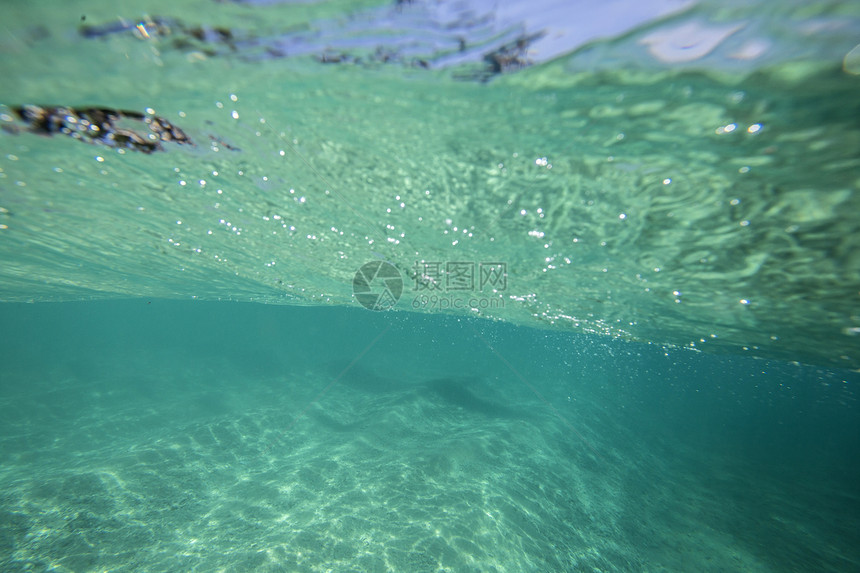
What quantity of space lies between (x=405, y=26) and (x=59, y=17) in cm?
493

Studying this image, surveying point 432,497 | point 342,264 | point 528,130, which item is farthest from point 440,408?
point 528,130

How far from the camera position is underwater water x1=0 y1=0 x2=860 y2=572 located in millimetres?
4512

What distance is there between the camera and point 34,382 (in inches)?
1056

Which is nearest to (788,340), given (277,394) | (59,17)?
(59,17)

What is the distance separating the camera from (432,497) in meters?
11.7

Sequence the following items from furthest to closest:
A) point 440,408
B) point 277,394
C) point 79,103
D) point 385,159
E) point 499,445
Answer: point 277,394 → point 440,408 → point 499,445 → point 385,159 → point 79,103

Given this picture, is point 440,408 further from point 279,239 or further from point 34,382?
point 34,382

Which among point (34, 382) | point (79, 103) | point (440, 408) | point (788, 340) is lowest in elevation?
point (34, 382)

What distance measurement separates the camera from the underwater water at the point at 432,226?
14.8 ft

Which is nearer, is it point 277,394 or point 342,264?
point 342,264

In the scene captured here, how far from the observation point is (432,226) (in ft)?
33.6

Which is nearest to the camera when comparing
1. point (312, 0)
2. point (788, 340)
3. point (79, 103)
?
point (312, 0)

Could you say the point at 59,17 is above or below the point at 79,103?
above

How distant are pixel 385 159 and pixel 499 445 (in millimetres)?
14440
